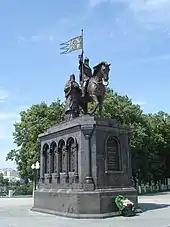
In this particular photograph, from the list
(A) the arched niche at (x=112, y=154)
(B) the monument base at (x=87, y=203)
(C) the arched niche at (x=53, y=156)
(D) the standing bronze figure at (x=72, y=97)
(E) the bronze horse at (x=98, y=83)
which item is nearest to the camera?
(B) the monument base at (x=87, y=203)

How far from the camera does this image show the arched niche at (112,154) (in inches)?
643

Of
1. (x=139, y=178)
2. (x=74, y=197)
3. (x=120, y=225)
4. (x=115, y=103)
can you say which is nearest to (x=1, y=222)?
(x=74, y=197)

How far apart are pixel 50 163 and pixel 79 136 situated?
3145 millimetres

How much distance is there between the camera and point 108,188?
1581 centimetres

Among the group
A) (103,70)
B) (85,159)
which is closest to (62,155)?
(85,159)

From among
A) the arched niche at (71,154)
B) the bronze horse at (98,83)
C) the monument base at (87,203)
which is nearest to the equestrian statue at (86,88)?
the bronze horse at (98,83)

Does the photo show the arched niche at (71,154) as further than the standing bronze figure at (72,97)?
No

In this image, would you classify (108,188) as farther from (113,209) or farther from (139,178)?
(139,178)

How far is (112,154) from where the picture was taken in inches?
657

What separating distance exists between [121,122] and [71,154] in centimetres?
2069

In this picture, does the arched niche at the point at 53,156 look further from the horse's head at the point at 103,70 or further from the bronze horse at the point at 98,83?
the horse's head at the point at 103,70

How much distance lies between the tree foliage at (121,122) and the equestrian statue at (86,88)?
54.2ft

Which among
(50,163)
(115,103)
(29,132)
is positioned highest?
(115,103)

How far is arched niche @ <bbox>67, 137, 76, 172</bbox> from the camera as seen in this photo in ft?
54.2
